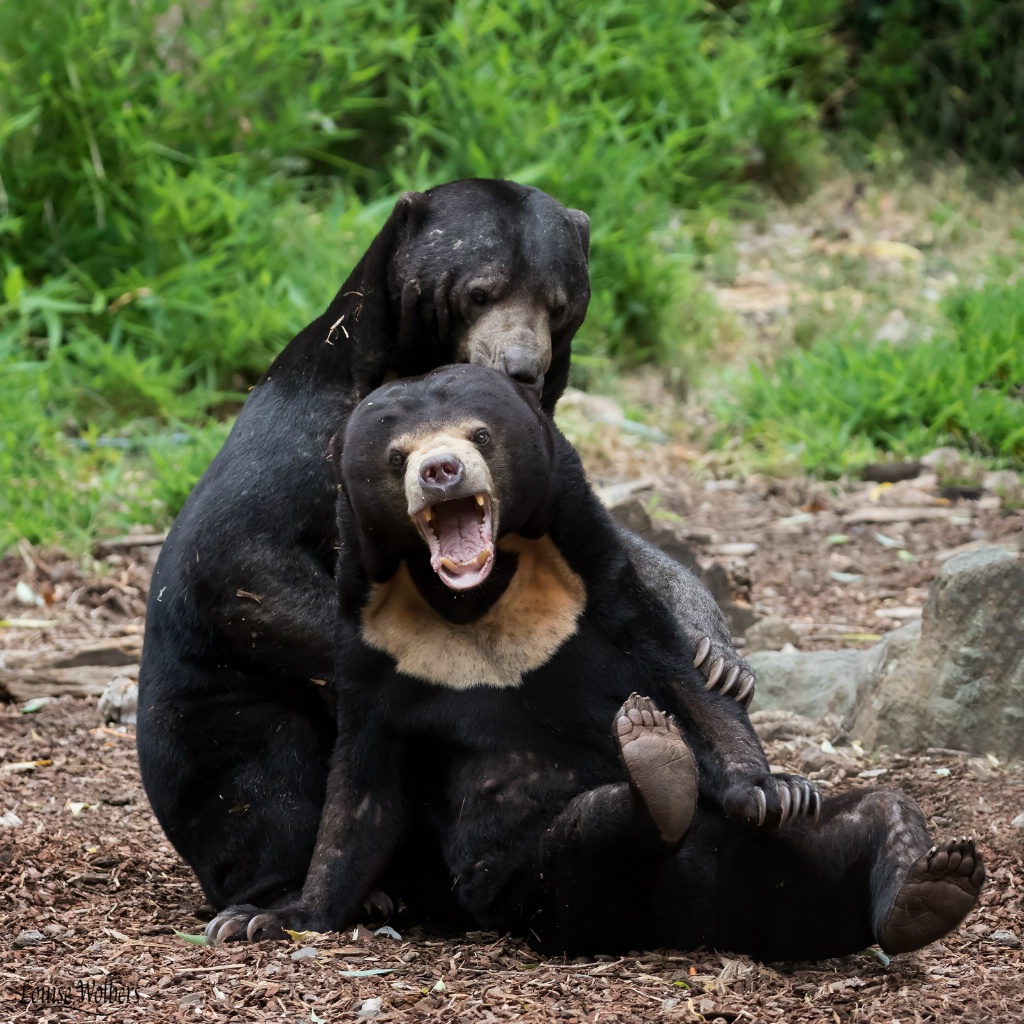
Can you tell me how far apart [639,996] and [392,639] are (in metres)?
0.90

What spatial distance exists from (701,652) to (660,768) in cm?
58

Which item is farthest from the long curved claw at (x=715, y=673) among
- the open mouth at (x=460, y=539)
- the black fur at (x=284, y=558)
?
the black fur at (x=284, y=558)

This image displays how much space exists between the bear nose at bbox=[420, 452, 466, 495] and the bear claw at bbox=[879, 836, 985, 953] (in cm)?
108

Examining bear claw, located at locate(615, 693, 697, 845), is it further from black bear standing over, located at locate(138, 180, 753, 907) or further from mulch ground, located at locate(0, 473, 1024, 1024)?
black bear standing over, located at locate(138, 180, 753, 907)

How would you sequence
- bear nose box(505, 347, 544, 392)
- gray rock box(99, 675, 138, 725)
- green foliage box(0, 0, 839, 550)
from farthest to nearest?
green foliage box(0, 0, 839, 550) < gray rock box(99, 675, 138, 725) < bear nose box(505, 347, 544, 392)

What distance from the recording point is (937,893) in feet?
9.20

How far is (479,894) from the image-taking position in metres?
3.33

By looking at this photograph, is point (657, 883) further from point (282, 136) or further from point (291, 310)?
point (282, 136)

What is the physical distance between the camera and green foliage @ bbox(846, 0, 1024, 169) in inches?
482

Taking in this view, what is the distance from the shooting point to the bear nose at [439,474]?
10.1 feet

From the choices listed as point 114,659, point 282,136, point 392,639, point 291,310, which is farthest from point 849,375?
point 392,639

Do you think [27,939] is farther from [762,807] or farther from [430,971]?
[762,807]

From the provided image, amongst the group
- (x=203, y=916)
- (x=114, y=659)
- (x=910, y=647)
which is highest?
(x=910, y=647)

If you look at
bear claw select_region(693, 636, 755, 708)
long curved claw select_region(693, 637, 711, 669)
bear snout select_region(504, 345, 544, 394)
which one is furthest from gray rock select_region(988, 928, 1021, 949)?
bear snout select_region(504, 345, 544, 394)
